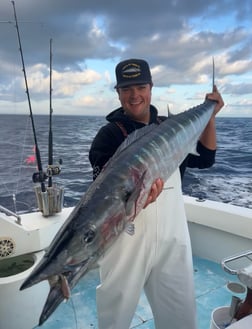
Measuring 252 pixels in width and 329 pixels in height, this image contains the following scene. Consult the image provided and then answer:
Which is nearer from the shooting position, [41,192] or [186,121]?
[186,121]

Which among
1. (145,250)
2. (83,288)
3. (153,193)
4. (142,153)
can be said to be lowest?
(83,288)

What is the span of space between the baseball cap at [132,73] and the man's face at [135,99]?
0.03 m

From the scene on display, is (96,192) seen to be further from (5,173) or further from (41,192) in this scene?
(5,173)

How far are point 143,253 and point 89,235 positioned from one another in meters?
0.75

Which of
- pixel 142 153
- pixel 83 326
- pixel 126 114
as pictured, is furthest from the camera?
pixel 83 326

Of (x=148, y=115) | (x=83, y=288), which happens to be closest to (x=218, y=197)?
(x=83, y=288)

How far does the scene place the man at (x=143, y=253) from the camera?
1.89m

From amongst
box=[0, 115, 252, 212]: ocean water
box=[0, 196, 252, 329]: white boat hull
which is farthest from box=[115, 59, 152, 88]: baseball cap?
box=[0, 115, 252, 212]: ocean water

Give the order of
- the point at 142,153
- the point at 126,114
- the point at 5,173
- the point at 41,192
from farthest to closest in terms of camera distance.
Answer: the point at 5,173 < the point at 41,192 < the point at 126,114 < the point at 142,153

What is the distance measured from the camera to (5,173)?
1023 centimetres

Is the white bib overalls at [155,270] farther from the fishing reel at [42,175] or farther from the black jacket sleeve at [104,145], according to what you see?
the fishing reel at [42,175]

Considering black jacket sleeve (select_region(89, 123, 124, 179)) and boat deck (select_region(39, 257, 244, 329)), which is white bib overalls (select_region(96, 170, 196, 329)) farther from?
boat deck (select_region(39, 257, 244, 329))

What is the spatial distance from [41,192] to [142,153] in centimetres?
189

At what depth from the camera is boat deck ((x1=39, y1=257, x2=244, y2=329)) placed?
283 cm
